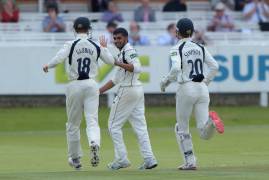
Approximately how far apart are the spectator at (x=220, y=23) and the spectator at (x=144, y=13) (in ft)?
5.11

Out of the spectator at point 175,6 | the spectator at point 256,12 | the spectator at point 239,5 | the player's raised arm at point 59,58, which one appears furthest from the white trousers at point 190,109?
the spectator at point 239,5

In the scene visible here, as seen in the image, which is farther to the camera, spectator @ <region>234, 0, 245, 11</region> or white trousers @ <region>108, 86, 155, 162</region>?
spectator @ <region>234, 0, 245, 11</region>

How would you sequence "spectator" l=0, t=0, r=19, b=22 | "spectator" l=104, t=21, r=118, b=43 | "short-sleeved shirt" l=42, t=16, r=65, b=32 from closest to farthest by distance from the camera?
"spectator" l=104, t=21, r=118, b=43, "short-sleeved shirt" l=42, t=16, r=65, b=32, "spectator" l=0, t=0, r=19, b=22

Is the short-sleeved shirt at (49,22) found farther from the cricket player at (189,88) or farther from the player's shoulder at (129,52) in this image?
the cricket player at (189,88)

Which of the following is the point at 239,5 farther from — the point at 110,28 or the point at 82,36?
the point at 82,36

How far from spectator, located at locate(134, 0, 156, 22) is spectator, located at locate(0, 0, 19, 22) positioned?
3.28 m

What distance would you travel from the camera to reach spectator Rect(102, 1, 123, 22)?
99.6 feet

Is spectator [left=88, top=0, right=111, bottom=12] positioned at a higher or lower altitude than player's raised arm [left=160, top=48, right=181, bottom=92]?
higher

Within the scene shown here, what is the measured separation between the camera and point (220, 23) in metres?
30.4

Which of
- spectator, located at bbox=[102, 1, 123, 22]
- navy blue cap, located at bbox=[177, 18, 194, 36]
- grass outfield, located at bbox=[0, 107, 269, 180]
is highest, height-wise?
navy blue cap, located at bbox=[177, 18, 194, 36]

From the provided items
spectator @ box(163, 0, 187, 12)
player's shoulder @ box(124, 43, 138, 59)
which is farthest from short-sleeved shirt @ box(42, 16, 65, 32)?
player's shoulder @ box(124, 43, 138, 59)

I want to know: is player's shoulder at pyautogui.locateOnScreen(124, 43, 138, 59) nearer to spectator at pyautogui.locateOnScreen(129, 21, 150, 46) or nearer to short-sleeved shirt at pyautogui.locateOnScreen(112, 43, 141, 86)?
short-sleeved shirt at pyautogui.locateOnScreen(112, 43, 141, 86)

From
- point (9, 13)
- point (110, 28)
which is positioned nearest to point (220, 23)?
point (110, 28)

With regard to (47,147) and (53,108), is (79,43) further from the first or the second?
(53,108)
